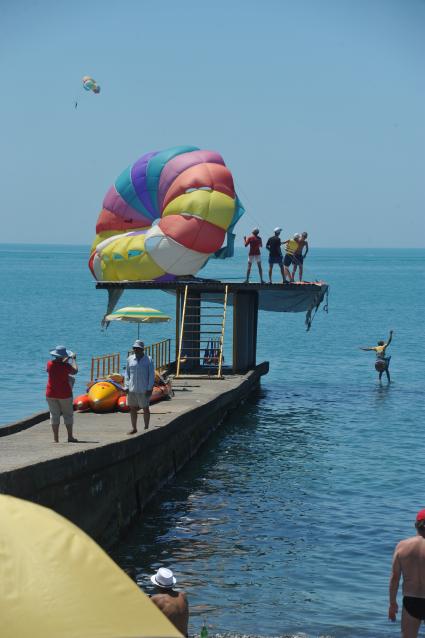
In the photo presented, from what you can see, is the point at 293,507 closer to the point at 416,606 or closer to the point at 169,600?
the point at 416,606

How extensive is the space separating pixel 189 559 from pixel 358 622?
3.46 meters

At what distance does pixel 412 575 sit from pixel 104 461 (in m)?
8.12

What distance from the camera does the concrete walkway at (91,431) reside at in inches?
661

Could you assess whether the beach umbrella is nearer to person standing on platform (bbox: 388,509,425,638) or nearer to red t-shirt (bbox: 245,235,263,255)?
red t-shirt (bbox: 245,235,263,255)

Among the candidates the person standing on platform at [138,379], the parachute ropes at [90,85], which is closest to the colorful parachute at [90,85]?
the parachute ropes at [90,85]

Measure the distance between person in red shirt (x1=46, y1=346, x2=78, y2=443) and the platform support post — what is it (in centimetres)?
1794

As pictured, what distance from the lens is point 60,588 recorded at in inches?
275

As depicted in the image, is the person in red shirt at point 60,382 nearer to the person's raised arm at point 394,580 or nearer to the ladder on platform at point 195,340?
the person's raised arm at point 394,580

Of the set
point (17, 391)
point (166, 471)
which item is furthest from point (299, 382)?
point (166, 471)

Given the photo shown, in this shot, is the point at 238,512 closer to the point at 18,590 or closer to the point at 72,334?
the point at 18,590

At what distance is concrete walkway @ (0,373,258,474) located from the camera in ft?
55.1

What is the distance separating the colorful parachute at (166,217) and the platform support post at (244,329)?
2.84 metres

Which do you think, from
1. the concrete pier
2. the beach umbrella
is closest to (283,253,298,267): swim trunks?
the beach umbrella

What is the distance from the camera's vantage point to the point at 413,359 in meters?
64.0
